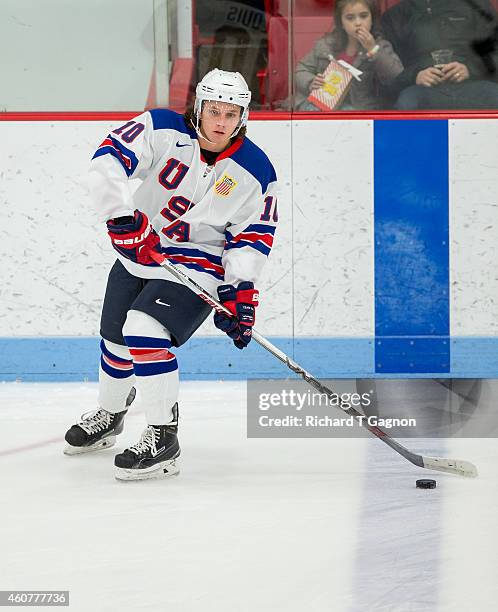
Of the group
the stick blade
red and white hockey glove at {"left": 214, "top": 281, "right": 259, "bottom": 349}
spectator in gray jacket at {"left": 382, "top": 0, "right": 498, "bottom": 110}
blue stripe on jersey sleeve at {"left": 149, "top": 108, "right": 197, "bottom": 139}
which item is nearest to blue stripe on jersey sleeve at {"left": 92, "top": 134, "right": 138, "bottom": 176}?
blue stripe on jersey sleeve at {"left": 149, "top": 108, "right": 197, "bottom": 139}

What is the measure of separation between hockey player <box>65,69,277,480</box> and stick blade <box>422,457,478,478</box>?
1.72ft

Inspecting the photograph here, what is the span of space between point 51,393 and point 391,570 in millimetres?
2200

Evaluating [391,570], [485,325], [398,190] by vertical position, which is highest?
[398,190]

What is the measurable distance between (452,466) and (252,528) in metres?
0.66

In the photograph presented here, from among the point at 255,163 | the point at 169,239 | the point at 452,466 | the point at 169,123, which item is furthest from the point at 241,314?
the point at 452,466

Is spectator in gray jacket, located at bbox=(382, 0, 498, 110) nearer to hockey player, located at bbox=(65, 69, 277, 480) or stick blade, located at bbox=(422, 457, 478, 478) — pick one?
hockey player, located at bbox=(65, 69, 277, 480)

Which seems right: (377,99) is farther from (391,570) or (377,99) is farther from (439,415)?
(391,570)

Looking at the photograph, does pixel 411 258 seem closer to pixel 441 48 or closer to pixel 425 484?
pixel 441 48

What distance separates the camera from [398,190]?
4.09 m

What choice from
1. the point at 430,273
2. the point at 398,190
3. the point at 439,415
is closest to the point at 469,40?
the point at 398,190

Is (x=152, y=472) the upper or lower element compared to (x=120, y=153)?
lower

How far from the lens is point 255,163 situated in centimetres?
274

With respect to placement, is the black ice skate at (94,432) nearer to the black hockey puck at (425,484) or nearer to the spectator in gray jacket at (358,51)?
the black hockey puck at (425,484)

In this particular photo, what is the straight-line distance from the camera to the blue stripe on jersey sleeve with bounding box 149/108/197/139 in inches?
105
